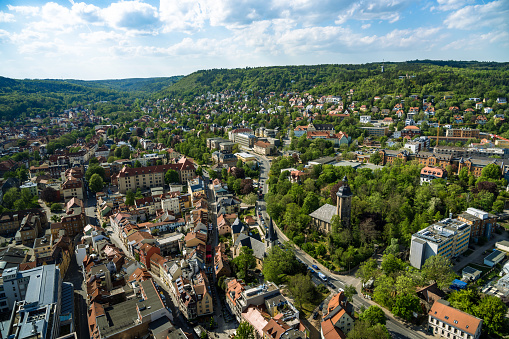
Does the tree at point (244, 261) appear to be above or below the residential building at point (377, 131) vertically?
below

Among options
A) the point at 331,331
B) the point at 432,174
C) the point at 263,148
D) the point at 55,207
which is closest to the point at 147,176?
the point at 55,207

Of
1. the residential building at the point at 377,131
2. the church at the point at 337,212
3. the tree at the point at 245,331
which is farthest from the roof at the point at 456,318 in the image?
the residential building at the point at 377,131

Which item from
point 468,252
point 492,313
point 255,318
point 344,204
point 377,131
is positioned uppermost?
point 377,131

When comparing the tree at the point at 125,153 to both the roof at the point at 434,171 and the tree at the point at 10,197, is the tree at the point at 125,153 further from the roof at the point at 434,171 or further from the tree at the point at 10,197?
the roof at the point at 434,171

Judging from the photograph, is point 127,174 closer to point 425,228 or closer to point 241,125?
point 425,228

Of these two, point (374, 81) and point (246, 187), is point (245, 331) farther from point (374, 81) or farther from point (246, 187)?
point (374, 81)

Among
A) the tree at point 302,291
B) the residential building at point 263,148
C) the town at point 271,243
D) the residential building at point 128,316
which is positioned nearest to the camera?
the residential building at point 128,316
